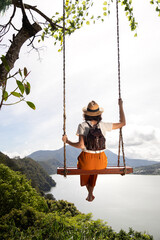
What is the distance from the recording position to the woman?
3123mm

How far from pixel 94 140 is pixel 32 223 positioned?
6022 mm

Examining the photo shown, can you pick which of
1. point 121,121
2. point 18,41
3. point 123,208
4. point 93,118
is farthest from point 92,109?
point 123,208

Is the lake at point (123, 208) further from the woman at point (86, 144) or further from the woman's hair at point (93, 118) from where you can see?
the woman's hair at point (93, 118)

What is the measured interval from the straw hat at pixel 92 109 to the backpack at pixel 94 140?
229mm

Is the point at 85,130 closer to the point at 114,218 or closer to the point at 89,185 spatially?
the point at 89,185

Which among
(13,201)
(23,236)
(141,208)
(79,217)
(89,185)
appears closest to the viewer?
(89,185)

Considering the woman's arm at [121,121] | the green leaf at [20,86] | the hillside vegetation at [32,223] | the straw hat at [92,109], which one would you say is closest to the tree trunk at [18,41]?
the straw hat at [92,109]

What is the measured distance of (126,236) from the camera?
828 cm

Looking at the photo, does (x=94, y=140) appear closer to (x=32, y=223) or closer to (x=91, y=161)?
(x=91, y=161)

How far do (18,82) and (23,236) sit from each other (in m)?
6.01

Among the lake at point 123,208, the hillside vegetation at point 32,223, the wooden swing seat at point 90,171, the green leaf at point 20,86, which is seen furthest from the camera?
the lake at point 123,208

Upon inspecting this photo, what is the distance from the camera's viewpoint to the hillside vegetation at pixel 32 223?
6902 millimetres

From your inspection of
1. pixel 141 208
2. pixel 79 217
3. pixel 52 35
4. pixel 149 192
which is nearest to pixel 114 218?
pixel 141 208

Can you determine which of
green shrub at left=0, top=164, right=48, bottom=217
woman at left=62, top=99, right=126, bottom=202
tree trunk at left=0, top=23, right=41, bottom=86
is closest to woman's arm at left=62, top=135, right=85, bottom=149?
woman at left=62, top=99, right=126, bottom=202
